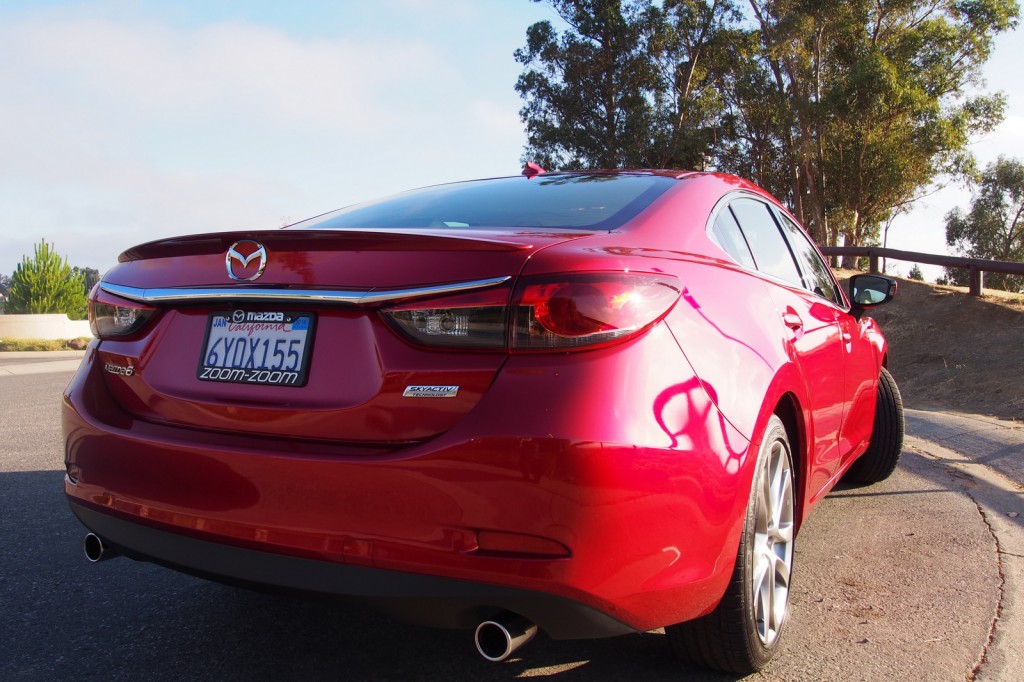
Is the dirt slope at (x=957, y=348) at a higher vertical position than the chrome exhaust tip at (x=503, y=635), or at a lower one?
lower

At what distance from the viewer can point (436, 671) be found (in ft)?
8.40

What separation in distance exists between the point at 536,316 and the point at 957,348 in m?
12.3

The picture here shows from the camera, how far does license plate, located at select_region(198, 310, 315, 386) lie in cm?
216

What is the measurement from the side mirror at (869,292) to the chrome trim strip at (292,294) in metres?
2.94

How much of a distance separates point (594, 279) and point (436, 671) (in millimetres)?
1289

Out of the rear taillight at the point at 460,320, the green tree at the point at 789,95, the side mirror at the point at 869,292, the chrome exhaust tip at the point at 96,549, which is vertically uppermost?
the green tree at the point at 789,95

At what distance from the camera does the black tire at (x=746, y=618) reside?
2.34 meters

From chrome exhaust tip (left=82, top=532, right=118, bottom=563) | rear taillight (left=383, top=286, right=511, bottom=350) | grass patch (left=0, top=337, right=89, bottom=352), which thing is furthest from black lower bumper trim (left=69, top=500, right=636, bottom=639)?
grass patch (left=0, top=337, right=89, bottom=352)

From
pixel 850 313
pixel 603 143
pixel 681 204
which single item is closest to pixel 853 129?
pixel 603 143

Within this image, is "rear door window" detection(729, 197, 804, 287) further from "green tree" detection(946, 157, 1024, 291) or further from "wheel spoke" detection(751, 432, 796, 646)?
"green tree" detection(946, 157, 1024, 291)

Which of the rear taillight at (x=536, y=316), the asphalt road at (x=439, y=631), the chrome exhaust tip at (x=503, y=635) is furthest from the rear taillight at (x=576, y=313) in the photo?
the asphalt road at (x=439, y=631)

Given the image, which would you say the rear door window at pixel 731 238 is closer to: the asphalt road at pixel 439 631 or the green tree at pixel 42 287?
the asphalt road at pixel 439 631

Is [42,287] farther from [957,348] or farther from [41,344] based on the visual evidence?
[957,348]

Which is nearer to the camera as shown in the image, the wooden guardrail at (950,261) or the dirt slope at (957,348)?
the dirt slope at (957,348)
